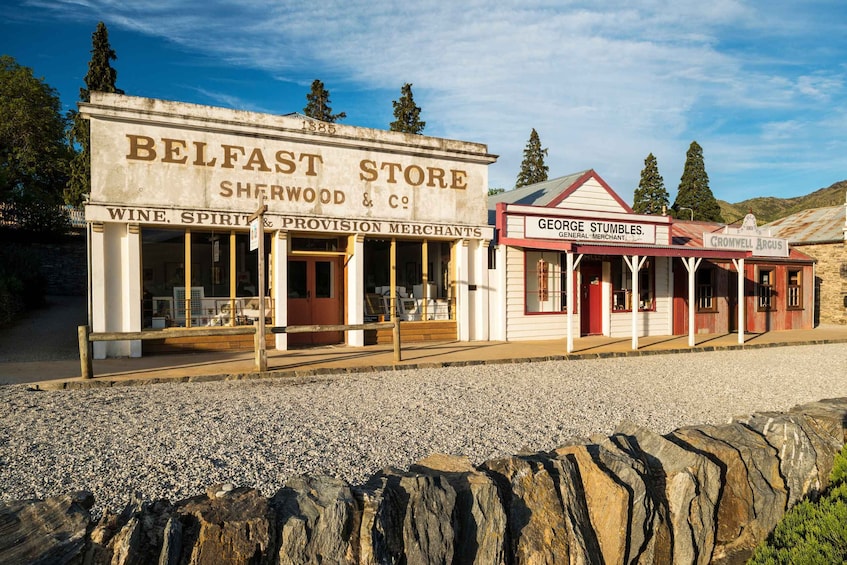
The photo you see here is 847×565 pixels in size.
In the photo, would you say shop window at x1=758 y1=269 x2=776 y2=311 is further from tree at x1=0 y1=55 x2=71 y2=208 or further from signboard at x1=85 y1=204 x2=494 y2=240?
tree at x1=0 y1=55 x2=71 y2=208

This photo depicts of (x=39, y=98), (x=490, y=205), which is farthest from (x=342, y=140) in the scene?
(x=39, y=98)

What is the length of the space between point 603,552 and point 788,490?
55.7 inches

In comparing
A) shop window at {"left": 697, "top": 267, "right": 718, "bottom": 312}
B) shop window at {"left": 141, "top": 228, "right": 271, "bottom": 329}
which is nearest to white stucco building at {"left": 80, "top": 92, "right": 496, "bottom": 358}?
shop window at {"left": 141, "top": 228, "right": 271, "bottom": 329}

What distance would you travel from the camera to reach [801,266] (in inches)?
794

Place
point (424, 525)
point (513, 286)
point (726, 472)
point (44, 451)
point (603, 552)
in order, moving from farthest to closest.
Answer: point (513, 286), point (44, 451), point (726, 472), point (603, 552), point (424, 525)

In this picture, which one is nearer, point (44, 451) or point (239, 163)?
point (44, 451)

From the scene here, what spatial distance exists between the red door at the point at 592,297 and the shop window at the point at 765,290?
6.44 meters

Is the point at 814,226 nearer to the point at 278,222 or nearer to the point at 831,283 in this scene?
the point at 831,283

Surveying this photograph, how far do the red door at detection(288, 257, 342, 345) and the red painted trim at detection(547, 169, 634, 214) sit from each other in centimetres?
675

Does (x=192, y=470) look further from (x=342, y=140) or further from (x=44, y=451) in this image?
(x=342, y=140)

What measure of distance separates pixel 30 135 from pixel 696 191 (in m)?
42.8

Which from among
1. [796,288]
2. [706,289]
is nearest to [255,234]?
[706,289]

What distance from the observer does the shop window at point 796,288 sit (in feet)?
66.0

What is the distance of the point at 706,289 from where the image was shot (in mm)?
18281
